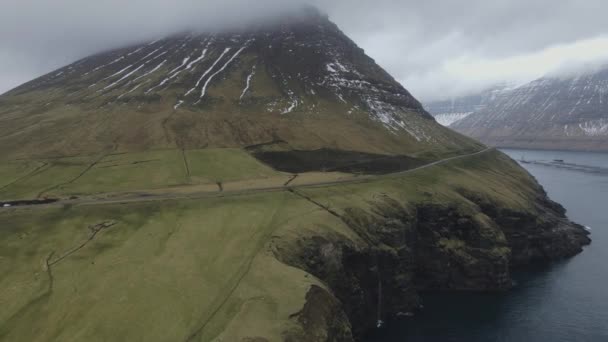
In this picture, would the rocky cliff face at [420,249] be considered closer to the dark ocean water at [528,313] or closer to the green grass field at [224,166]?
the dark ocean water at [528,313]

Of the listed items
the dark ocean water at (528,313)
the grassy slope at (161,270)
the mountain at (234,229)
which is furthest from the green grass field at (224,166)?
the dark ocean water at (528,313)

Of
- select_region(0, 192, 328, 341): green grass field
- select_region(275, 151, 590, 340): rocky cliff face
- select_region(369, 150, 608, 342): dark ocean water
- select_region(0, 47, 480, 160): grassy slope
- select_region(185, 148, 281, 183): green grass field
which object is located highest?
select_region(0, 47, 480, 160): grassy slope

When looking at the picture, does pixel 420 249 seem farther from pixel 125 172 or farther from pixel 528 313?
pixel 125 172

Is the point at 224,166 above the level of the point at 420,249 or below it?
above

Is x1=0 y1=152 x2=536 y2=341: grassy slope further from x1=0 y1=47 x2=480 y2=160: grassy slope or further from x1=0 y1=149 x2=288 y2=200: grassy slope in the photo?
x1=0 y1=47 x2=480 y2=160: grassy slope

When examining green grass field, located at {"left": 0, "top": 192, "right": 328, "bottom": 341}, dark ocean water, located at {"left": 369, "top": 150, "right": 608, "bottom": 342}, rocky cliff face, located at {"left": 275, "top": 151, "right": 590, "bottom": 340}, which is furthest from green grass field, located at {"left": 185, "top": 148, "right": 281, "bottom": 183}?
dark ocean water, located at {"left": 369, "top": 150, "right": 608, "bottom": 342}

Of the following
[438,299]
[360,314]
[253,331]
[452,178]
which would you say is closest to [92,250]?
[253,331]

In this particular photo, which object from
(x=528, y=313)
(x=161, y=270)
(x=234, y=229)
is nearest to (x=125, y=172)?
(x=234, y=229)
